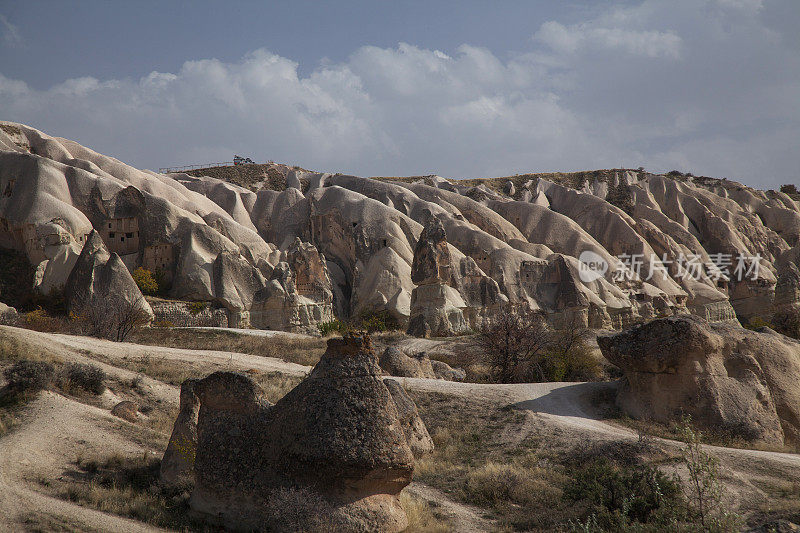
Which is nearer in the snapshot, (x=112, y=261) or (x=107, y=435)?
(x=107, y=435)

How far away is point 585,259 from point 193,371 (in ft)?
123

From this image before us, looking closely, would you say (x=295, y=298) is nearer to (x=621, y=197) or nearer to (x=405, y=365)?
(x=405, y=365)

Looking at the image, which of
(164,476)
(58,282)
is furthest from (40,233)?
(164,476)

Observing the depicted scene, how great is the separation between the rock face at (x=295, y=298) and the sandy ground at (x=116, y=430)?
1337 centimetres

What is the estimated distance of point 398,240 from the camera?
42000 mm

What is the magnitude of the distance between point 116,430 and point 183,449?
2.52 metres

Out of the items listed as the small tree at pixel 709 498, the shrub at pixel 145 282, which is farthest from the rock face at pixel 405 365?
the shrub at pixel 145 282

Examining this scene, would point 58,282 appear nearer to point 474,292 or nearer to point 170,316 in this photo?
point 170,316

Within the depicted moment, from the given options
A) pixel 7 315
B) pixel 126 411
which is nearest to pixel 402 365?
pixel 126 411

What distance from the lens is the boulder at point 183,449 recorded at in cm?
761

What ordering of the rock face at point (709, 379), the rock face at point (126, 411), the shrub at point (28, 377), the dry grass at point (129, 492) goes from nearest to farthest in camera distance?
the dry grass at point (129, 492) < the shrub at point (28, 377) < the rock face at point (126, 411) < the rock face at point (709, 379)

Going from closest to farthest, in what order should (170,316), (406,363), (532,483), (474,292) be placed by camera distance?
(532,483), (406,363), (170,316), (474,292)

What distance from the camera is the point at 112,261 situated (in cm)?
2500

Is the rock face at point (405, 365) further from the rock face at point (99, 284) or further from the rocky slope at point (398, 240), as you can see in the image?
the rocky slope at point (398, 240)
